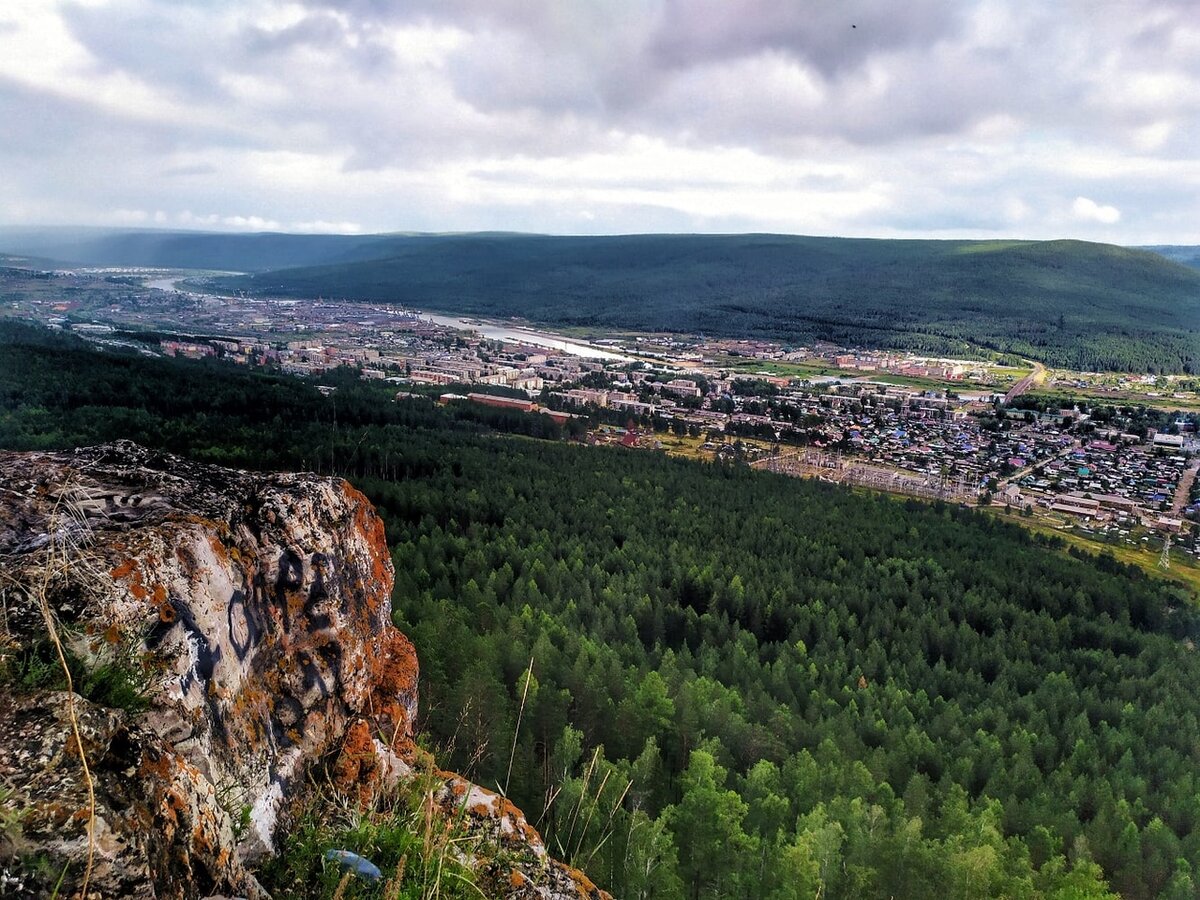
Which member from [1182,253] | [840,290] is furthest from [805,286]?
[1182,253]

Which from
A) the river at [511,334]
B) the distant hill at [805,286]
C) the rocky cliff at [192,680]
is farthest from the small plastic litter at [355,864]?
the river at [511,334]

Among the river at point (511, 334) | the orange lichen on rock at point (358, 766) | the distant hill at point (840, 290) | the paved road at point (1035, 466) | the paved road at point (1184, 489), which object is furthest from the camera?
the distant hill at point (840, 290)

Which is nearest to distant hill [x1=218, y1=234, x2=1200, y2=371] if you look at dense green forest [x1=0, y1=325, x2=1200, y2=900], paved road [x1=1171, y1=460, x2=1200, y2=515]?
paved road [x1=1171, y1=460, x2=1200, y2=515]

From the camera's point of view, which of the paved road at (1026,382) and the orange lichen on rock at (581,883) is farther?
the paved road at (1026,382)

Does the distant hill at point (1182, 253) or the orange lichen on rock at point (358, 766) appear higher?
the distant hill at point (1182, 253)

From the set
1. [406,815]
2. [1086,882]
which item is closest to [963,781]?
[1086,882]

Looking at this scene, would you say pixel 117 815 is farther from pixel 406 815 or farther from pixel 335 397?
pixel 335 397

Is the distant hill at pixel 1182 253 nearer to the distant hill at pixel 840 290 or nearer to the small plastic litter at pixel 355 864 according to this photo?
the distant hill at pixel 840 290
